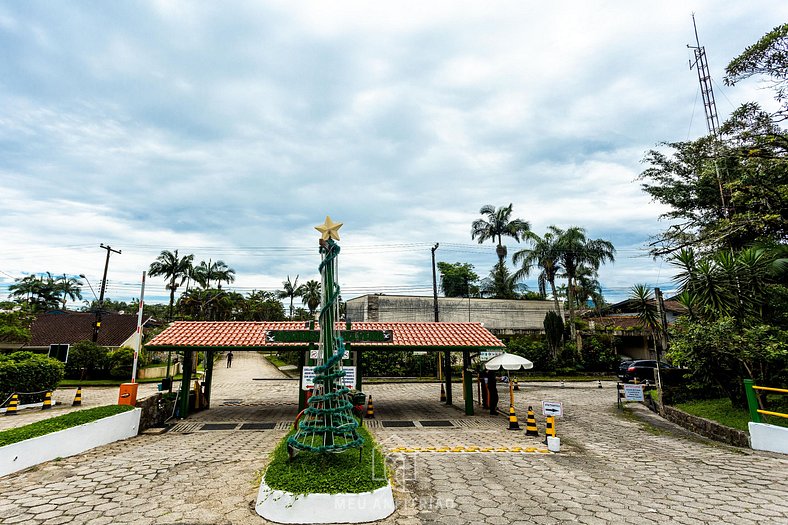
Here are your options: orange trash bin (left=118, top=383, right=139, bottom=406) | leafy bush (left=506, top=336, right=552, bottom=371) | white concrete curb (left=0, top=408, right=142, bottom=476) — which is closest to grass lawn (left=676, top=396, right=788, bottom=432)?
white concrete curb (left=0, top=408, right=142, bottom=476)

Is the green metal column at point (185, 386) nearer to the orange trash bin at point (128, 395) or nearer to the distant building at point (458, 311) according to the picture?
the orange trash bin at point (128, 395)

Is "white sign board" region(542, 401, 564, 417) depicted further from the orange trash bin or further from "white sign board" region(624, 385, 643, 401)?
the orange trash bin

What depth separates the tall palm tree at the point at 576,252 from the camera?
33.1 metres

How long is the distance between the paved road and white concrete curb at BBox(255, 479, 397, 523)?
0.31 meters

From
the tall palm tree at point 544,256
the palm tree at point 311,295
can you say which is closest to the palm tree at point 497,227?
the tall palm tree at point 544,256

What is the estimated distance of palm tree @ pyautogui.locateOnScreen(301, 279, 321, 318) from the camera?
55.2 meters

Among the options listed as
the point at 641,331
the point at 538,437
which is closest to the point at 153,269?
the point at 538,437

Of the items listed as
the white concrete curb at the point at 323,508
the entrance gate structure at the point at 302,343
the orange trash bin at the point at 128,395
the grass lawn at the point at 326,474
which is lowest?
the white concrete curb at the point at 323,508

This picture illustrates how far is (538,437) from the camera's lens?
1091cm

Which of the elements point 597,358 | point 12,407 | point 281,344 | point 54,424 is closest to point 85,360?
point 12,407

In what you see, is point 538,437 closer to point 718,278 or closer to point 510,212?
point 718,278

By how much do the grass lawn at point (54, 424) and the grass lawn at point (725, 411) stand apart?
15.3m

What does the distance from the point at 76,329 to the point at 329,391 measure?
1539 inches

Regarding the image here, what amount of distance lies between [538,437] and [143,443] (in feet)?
33.6
